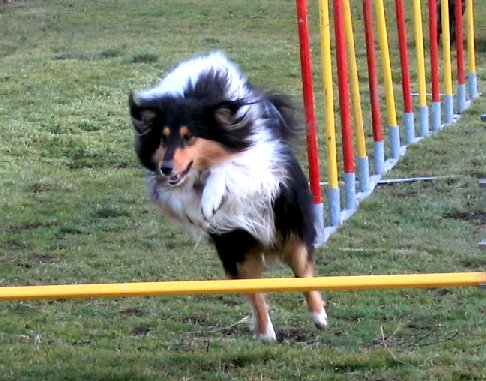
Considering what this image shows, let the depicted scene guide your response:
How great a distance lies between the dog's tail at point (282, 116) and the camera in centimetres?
597

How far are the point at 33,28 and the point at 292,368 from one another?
1671 cm

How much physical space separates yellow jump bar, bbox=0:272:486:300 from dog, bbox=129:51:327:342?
3.93 feet

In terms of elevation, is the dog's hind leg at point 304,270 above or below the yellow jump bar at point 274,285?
below

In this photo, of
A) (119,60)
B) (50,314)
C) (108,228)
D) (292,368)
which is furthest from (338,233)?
(119,60)

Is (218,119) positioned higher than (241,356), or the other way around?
(218,119)

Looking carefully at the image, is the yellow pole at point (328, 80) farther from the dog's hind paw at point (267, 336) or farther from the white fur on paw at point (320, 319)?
the dog's hind paw at point (267, 336)

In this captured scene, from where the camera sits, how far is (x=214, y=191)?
18.4ft

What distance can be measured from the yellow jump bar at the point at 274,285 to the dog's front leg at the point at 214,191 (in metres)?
1.36

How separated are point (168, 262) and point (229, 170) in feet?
6.68

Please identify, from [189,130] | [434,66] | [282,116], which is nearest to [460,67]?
[434,66]

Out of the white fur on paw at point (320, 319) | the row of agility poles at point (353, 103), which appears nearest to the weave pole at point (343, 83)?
the row of agility poles at point (353, 103)

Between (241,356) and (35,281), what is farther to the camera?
(35,281)

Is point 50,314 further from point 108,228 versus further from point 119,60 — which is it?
point 119,60

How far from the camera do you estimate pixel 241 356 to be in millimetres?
5465
